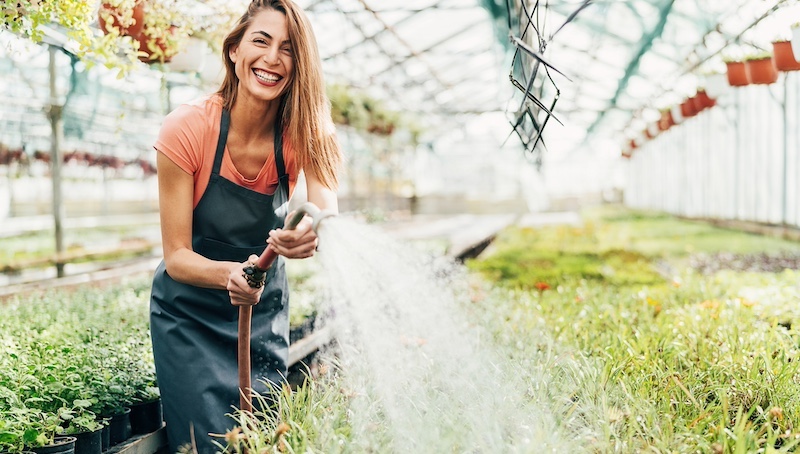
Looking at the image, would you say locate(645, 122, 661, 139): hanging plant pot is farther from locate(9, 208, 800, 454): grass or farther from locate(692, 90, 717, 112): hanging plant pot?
locate(9, 208, 800, 454): grass

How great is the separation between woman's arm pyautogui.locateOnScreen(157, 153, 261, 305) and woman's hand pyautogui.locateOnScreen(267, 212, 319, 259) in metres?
0.25

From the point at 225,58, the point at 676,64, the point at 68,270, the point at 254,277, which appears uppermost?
the point at 676,64

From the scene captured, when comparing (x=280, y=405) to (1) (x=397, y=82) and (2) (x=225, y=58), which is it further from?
(1) (x=397, y=82)

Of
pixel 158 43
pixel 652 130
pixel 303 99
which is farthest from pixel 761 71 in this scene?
pixel 652 130

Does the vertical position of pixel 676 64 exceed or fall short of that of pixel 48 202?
it exceeds it

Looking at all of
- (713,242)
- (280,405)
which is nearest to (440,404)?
(280,405)

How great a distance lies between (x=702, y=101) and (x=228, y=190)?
8.75 m

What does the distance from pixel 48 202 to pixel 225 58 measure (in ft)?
65.9

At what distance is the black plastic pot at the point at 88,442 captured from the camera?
5.68 ft

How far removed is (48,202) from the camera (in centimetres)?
1972

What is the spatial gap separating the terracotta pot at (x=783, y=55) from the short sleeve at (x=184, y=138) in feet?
13.7

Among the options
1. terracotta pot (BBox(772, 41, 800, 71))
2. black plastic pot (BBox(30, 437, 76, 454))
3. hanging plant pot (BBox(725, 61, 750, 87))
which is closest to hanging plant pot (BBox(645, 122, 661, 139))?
hanging plant pot (BBox(725, 61, 750, 87))

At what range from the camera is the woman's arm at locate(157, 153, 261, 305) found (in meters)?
1.74

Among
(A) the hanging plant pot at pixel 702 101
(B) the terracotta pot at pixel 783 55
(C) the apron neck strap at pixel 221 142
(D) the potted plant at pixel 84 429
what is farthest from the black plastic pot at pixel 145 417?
(A) the hanging plant pot at pixel 702 101
